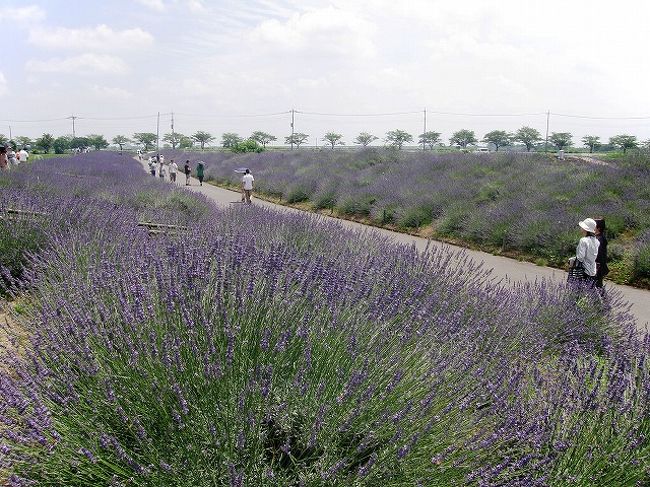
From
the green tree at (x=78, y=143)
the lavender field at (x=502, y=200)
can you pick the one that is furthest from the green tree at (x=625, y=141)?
the green tree at (x=78, y=143)

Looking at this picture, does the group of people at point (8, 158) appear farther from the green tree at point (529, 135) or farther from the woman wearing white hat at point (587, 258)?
the green tree at point (529, 135)

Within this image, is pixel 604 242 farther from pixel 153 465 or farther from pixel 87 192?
pixel 87 192

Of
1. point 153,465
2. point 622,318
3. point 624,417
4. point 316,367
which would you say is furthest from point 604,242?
point 153,465

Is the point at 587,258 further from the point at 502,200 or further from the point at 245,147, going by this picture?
the point at 245,147

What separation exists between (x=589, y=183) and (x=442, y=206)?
399cm

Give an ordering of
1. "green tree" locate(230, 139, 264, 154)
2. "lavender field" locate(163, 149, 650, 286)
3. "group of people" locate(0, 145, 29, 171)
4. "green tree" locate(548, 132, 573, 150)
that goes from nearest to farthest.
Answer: "lavender field" locate(163, 149, 650, 286) < "group of people" locate(0, 145, 29, 171) < "green tree" locate(230, 139, 264, 154) < "green tree" locate(548, 132, 573, 150)

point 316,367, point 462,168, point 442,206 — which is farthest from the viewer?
point 462,168

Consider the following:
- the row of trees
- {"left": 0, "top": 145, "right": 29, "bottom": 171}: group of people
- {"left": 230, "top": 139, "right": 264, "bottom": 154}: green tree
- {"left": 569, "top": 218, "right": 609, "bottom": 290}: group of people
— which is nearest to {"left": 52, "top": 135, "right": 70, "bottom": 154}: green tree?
the row of trees

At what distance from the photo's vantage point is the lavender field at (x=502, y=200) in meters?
12.1

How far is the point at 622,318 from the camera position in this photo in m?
5.69

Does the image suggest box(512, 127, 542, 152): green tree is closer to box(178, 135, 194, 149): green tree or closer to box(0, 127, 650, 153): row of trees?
box(0, 127, 650, 153): row of trees

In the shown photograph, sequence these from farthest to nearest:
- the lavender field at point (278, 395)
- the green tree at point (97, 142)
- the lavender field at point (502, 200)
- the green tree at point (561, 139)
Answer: the green tree at point (97, 142) < the green tree at point (561, 139) < the lavender field at point (502, 200) < the lavender field at point (278, 395)

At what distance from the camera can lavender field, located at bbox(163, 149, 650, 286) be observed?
12.1 metres

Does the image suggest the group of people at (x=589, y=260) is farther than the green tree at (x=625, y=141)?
No
